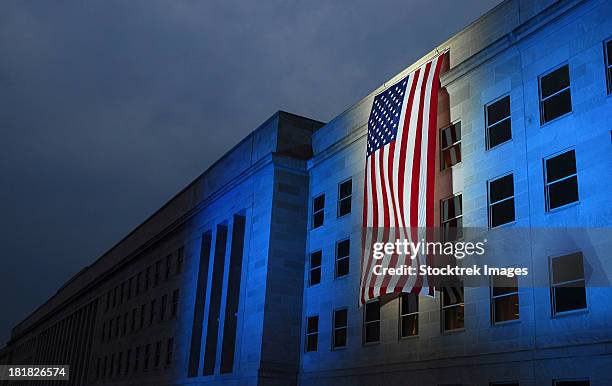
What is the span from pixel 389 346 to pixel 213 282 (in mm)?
19918

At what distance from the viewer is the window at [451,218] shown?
1078 inches

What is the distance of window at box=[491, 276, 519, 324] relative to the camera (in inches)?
944

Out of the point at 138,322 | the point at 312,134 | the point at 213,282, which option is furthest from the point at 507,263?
the point at 138,322

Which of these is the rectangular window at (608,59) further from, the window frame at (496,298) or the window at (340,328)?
the window at (340,328)

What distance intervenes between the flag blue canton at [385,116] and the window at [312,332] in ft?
33.5

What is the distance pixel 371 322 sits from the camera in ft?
103

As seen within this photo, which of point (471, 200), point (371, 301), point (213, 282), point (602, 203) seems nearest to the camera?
point (602, 203)

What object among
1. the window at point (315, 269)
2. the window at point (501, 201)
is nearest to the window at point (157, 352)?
the window at point (315, 269)

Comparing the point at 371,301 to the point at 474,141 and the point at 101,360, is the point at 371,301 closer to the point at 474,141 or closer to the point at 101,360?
the point at 474,141

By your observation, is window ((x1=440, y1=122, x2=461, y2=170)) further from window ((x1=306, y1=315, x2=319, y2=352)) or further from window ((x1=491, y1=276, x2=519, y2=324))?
window ((x1=306, y1=315, x2=319, y2=352))

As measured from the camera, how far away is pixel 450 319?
1059 inches

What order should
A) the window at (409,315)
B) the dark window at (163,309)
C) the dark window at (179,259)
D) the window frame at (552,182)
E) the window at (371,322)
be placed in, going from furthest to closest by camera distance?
the dark window at (163,309)
the dark window at (179,259)
the window at (371,322)
the window at (409,315)
the window frame at (552,182)

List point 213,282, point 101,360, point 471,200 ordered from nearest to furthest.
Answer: point 471,200 → point 213,282 → point 101,360

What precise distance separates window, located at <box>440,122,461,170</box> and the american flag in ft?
5.47
